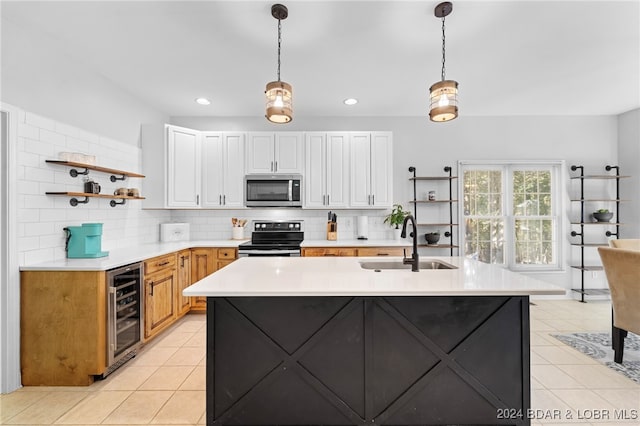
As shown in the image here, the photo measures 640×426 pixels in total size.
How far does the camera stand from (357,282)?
1.75 m

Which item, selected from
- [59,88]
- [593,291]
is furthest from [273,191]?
[593,291]

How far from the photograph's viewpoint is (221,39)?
2.53 meters

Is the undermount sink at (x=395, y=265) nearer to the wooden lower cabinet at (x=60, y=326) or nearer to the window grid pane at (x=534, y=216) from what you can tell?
the wooden lower cabinet at (x=60, y=326)

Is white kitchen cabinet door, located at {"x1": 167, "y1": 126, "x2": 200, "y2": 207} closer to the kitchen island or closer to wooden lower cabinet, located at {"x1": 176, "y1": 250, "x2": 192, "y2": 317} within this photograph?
wooden lower cabinet, located at {"x1": 176, "y1": 250, "x2": 192, "y2": 317}

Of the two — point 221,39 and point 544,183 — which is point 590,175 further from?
point 221,39

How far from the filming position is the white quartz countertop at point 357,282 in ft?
5.18

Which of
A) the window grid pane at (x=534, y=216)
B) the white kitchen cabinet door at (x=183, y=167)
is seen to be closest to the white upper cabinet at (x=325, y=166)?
the white kitchen cabinet door at (x=183, y=167)

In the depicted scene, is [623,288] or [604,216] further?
[604,216]

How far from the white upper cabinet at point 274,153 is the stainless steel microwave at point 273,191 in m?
0.11

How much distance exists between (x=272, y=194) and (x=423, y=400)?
2949 millimetres

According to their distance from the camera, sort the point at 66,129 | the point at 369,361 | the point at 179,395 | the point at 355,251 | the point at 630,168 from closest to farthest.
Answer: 1. the point at 369,361
2. the point at 179,395
3. the point at 66,129
4. the point at 355,251
5. the point at 630,168

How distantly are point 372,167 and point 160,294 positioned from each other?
113 inches

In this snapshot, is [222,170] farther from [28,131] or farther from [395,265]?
[395,265]

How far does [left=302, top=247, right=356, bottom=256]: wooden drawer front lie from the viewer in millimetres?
3842
